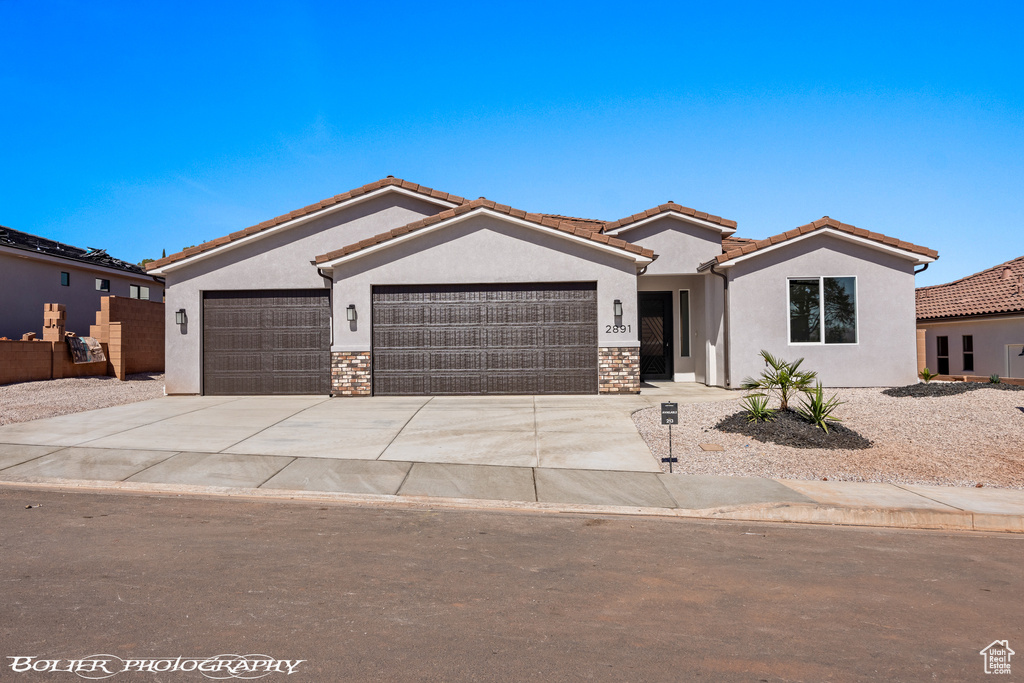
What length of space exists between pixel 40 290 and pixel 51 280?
2.22ft

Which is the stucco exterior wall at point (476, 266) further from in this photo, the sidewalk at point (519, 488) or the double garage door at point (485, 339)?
the sidewalk at point (519, 488)

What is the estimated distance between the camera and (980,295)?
25.5 m

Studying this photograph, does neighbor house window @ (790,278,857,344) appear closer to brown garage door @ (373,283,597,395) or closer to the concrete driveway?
the concrete driveway

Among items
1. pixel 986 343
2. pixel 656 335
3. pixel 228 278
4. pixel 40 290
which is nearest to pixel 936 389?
pixel 656 335

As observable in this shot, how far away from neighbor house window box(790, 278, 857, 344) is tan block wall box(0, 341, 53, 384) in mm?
20373

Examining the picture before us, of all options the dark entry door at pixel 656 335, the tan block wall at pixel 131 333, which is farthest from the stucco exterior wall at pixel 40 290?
the dark entry door at pixel 656 335

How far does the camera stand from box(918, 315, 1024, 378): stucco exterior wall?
22.4 metres

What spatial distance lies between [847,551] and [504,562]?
10.0 ft

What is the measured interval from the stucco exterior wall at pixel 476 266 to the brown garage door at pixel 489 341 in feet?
0.87

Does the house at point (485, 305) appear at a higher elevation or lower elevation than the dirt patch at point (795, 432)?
higher

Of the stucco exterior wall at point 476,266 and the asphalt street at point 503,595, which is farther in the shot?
the stucco exterior wall at point 476,266

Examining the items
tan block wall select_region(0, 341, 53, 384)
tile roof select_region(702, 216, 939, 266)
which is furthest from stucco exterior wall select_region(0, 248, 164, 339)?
tile roof select_region(702, 216, 939, 266)

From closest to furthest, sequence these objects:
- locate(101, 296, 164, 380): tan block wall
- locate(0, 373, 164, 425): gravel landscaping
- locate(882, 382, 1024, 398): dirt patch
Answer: locate(0, 373, 164, 425): gravel landscaping
locate(882, 382, 1024, 398): dirt patch
locate(101, 296, 164, 380): tan block wall

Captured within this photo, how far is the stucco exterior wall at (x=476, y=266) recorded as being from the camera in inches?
610
